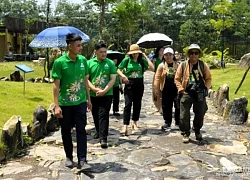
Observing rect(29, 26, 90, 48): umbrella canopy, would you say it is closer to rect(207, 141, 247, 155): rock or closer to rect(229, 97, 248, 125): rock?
rect(229, 97, 248, 125): rock

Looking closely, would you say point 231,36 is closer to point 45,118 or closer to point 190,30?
point 190,30

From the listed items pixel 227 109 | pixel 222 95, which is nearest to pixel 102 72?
pixel 227 109

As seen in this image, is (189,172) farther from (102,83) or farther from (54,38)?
(54,38)

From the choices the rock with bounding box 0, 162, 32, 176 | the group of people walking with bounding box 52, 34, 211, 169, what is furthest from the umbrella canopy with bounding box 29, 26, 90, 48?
the rock with bounding box 0, 162, 32, 176

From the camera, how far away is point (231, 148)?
5320 mm

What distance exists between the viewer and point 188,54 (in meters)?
5.43

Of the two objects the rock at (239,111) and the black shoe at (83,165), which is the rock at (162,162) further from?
the rock at (239,111)

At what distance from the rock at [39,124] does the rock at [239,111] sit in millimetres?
3483

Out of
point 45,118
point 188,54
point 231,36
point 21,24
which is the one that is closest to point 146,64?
point 188,54

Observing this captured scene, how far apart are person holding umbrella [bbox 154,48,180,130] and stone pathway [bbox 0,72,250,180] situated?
0.38 m

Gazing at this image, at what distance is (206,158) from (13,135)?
2.55 meters

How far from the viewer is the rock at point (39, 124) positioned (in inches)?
227

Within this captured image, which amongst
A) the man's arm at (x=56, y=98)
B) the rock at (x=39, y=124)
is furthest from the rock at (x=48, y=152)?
the man's arm at (x=56, y=98)

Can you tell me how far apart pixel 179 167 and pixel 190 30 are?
31894 mm
